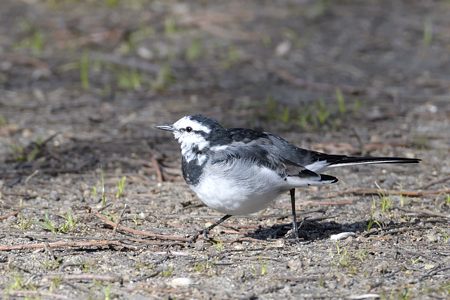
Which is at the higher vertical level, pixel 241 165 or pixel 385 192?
pixel 241 165

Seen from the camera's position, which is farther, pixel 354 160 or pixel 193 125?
pixel 193 125

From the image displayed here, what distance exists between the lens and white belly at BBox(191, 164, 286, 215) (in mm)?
5137

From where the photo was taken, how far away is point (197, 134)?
555 cm

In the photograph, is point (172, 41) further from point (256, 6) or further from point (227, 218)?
point (227, 218)

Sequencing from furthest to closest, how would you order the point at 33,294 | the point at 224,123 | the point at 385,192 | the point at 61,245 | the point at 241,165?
the point at 224,123
the point at 385,192
the point at 241,165
the point at 61,245
the point at 33,294

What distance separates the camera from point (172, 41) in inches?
409

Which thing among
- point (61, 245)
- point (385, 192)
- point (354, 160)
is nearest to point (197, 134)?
point (354, 160)

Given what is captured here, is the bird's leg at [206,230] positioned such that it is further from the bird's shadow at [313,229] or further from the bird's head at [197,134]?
the bird's head at [197,134]

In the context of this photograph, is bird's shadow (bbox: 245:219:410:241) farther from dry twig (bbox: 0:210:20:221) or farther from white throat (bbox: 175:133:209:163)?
dry twig (bbox: 0:210:20:221)

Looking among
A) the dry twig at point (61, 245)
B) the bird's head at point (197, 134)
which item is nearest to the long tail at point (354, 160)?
the bird's head at point (197, 134)

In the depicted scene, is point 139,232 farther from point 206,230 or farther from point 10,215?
point 10,215

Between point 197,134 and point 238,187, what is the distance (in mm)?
575

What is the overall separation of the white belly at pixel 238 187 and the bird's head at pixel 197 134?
0.26 metres

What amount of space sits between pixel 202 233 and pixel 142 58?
4795 mm
